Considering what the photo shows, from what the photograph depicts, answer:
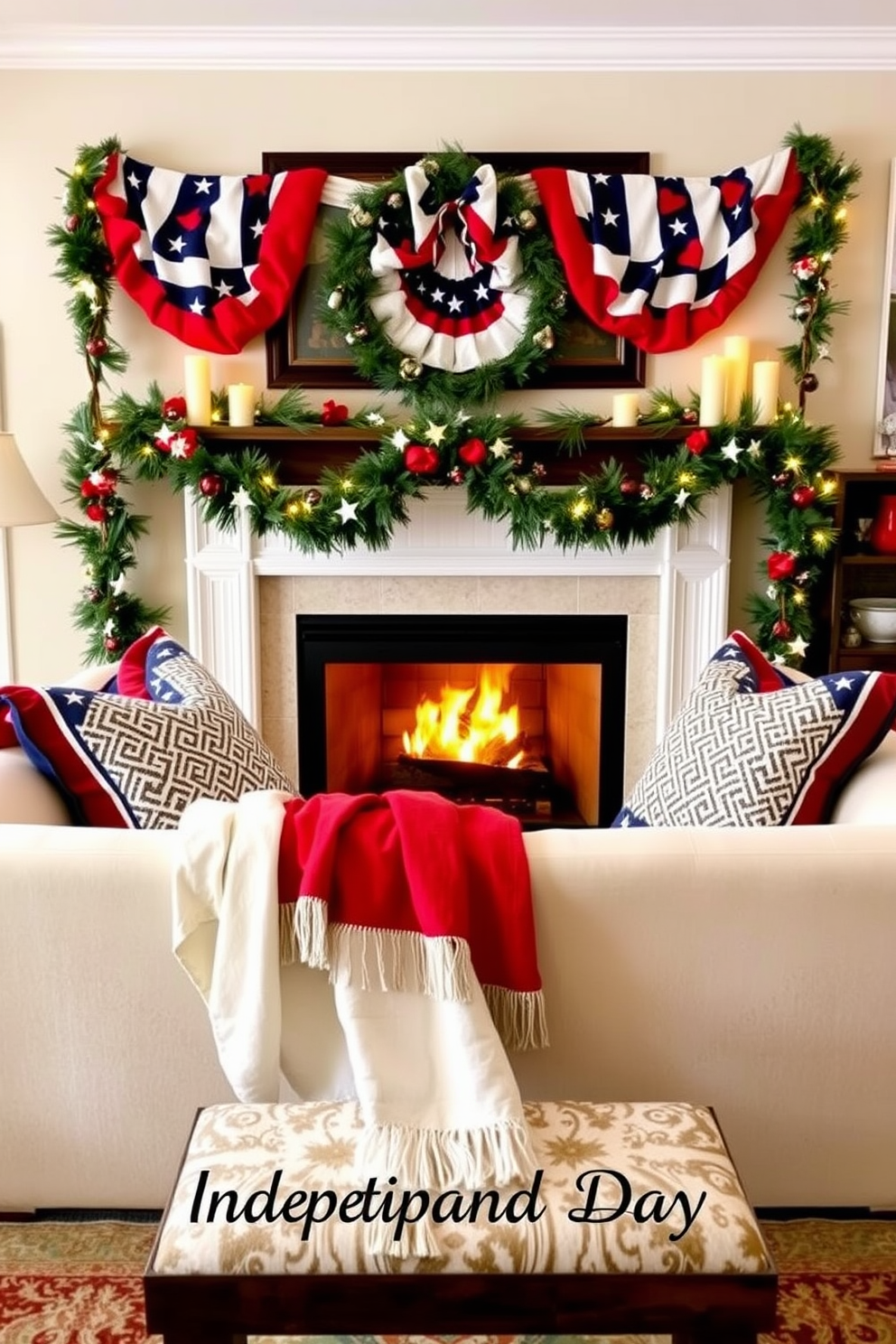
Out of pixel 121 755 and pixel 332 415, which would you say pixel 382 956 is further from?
pixel 332 415

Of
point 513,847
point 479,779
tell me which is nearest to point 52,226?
point 479,779

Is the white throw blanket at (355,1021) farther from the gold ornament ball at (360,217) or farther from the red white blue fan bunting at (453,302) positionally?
the gold ornament ball at (360,217)

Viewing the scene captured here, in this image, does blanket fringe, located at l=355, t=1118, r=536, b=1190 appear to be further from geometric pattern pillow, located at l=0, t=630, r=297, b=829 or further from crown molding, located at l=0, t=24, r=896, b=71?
crown molding, located at l=0, t=24, r=896, b=71

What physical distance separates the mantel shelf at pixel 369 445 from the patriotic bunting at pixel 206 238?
14.3 inches

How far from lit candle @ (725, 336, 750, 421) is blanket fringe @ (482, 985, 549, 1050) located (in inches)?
94.8

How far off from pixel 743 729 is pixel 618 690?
1867mm

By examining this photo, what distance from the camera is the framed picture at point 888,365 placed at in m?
3.49

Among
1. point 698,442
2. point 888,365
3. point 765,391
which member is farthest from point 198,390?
point 888,365

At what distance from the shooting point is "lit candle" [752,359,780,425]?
11.2ft

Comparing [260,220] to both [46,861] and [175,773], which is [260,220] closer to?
[175,773]

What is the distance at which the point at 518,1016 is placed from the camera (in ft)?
4.89

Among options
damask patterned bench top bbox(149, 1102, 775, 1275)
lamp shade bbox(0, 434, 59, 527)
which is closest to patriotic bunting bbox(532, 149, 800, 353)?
lamp shade bbox(0, 434, 59, 527)

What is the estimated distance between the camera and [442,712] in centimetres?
395

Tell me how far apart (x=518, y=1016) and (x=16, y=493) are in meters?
2.40
